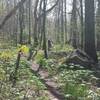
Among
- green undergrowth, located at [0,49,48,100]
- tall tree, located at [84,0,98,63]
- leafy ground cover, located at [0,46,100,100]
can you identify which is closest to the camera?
green undergrowth, located at [0,49,48,100]

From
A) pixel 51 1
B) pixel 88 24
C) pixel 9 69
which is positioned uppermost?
pixel 51 1

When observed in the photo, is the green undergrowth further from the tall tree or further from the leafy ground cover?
the tall tree

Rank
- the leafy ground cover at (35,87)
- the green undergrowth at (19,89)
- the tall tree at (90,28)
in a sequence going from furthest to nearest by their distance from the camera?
the tall tree at (90,28), the leafy ground cover at (35,87), the green undergrowth at (19,89)

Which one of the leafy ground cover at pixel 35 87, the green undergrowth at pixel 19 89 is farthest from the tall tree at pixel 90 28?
the green undergrowth at pixel 19 89

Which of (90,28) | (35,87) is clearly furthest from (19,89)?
(90,28)

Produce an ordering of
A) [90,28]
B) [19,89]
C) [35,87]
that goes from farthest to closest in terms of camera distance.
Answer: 1. [90,28]
2. [35,87]
3. [19,89]

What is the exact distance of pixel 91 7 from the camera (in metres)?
13.9

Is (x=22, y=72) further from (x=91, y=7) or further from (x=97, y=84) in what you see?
(x=91, y=7)

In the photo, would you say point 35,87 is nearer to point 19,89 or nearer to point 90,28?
point 19,89

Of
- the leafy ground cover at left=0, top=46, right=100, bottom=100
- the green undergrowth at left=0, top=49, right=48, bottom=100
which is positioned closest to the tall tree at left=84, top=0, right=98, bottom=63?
the leafy ground cover at left=0, top=46, right=100, bottom=100

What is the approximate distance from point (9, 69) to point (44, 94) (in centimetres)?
195

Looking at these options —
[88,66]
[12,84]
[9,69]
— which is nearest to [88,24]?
[88,66]

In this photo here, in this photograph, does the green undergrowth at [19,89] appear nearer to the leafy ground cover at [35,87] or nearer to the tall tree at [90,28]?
the leafy ground cover at [35,87]

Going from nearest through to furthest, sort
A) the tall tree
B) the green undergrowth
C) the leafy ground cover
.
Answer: the green undergrowth
the leafy ground cover
the tall tree
